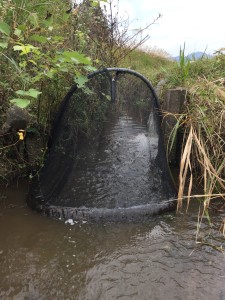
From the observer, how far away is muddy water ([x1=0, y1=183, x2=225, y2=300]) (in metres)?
2.01

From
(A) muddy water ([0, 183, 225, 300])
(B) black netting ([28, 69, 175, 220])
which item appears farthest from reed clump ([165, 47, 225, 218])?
(A) muddy water ([0, 183, 225, 300])

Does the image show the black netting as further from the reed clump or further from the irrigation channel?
the reed clump

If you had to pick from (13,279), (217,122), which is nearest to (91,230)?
(13,279)

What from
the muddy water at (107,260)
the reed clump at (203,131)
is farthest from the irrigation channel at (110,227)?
the reed clump at (203,131)

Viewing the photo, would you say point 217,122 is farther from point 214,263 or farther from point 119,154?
point 214,263

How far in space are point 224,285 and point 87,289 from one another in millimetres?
888

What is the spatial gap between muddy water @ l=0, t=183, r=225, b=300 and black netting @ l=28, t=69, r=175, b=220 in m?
0.19

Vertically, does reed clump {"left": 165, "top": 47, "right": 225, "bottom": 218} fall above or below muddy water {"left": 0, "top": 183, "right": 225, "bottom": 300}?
above

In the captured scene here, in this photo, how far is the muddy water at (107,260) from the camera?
201 cm

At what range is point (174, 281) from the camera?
2090 millimetres

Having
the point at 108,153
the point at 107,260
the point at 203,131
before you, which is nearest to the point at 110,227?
the point at 107,260

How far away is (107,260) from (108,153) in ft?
3.34

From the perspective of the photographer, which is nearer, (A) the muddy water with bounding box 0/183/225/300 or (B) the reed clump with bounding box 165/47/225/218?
(A) the muddy water with bounding box 0/183/225/300

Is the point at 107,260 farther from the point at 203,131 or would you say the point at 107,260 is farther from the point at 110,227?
the point at 203,131
